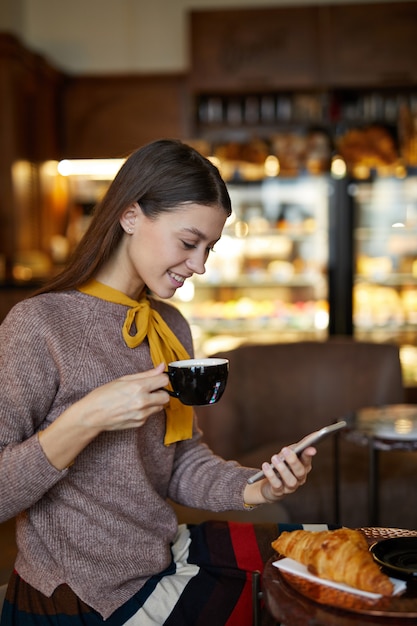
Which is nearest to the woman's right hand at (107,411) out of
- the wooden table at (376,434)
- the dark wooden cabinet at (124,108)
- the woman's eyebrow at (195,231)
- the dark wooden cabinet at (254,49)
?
the woman's eyebrow at (195,231)

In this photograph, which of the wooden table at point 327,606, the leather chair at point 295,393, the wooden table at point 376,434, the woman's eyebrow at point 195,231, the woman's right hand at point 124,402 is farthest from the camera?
the leather chair at point 295,393

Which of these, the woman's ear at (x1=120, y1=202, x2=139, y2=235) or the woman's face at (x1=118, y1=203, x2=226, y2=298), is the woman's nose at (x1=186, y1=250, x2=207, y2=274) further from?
the woman's ear at (x1=120, y1=202, x2=139, y2=235)

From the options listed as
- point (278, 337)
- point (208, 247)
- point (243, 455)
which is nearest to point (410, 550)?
point (208, 247)

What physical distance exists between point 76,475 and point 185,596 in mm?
298

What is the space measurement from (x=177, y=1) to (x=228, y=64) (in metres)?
0.86

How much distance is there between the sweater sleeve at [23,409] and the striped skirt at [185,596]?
8.4 inches

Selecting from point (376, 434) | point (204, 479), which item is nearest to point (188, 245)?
point (204, 479)

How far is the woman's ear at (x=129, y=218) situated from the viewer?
147 cm

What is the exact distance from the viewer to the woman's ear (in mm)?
1470

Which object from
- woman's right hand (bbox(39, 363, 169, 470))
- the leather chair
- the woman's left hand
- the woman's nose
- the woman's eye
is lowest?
the leather chair

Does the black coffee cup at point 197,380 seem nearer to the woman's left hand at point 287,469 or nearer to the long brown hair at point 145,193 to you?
the woman's left hand at point 287,469

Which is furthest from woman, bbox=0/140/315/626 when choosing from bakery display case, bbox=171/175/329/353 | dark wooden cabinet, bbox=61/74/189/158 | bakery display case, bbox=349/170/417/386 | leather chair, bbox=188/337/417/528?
dark wooden cabinet, bbox=61/74/189/158

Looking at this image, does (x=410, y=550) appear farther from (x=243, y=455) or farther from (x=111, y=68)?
(x=111, y=68)

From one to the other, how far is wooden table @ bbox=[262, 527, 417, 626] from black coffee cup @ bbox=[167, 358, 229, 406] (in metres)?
0.34
